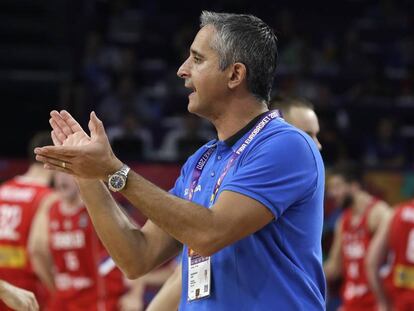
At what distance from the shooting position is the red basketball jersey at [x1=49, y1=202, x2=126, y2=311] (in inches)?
338

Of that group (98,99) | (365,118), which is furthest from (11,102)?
(365,118)

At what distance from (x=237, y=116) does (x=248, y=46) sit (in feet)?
0.85

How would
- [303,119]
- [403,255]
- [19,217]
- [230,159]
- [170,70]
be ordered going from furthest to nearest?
[170,70] → [403,255] → [19,217] → [303,119] → [230,159]

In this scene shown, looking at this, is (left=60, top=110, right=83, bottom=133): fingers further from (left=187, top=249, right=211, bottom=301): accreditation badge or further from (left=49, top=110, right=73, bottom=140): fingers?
(left=187, top=249, right=211, bottom=301): accreditation badge

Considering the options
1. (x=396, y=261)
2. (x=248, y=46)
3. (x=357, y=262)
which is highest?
(x=248, y=46)

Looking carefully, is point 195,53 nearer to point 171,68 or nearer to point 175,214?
point 175,214

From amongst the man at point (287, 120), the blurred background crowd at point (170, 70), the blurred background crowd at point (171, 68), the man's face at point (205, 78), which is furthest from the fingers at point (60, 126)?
the blurred background crowd at point (171, 68)

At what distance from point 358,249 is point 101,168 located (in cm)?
722

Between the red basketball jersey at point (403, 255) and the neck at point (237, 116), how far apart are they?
560 centimetres

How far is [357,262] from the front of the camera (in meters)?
10.0

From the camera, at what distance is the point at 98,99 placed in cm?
1315

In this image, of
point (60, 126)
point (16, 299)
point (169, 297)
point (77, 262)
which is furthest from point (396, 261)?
point (60, 126)

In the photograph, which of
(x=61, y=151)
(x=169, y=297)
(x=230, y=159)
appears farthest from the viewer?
(x=169, y=297)

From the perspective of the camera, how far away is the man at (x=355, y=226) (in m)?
9.98
